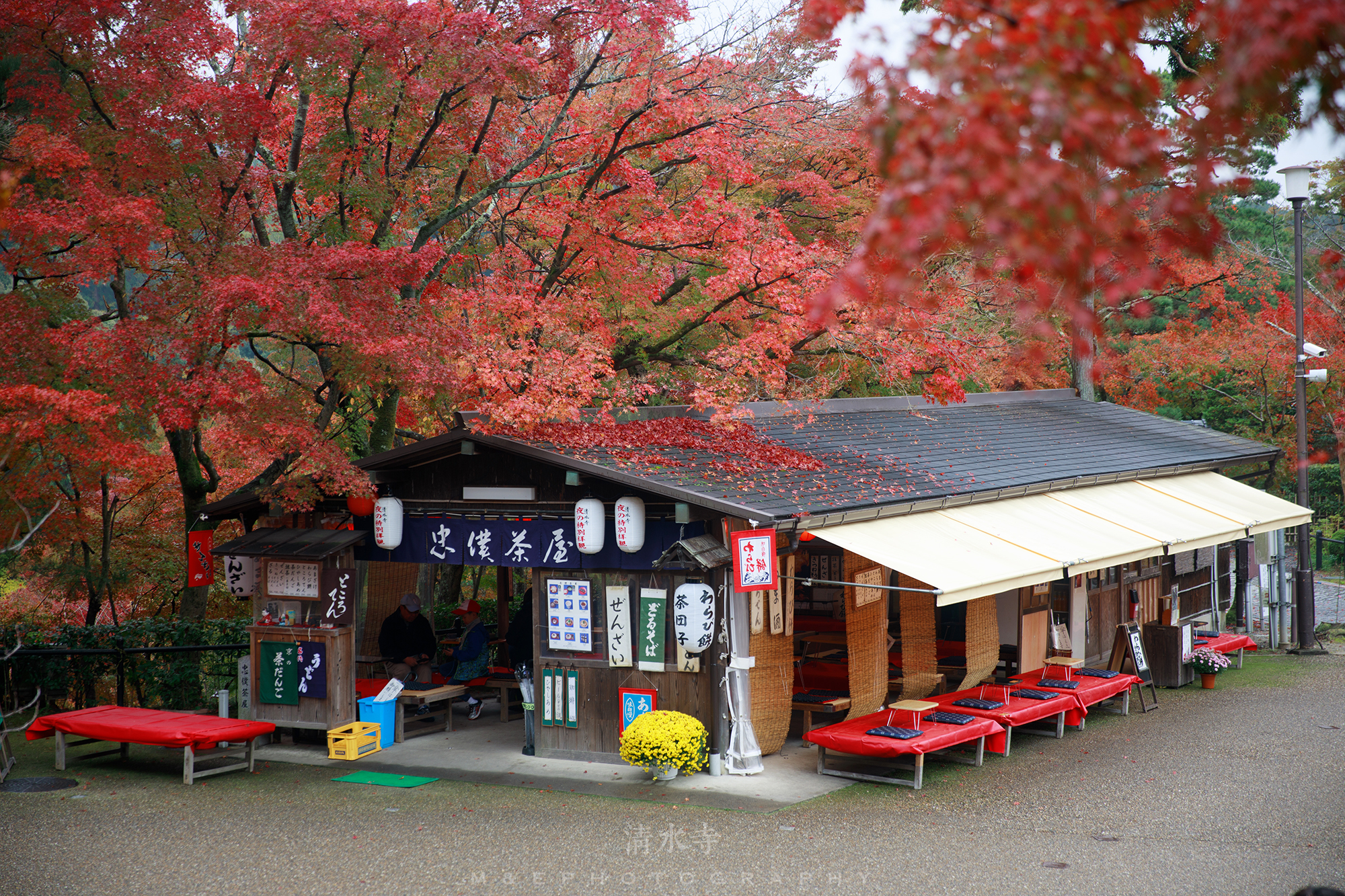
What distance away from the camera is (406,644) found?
13125mm

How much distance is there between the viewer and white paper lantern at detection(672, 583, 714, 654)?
32.8 feet

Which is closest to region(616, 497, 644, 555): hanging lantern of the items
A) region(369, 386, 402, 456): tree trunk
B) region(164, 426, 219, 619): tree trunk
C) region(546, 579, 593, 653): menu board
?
region(546, 579, 593, 653): menu board

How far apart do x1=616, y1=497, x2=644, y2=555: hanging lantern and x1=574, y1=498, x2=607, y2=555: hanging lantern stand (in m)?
0.20

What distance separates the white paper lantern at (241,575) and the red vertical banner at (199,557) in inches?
27.4

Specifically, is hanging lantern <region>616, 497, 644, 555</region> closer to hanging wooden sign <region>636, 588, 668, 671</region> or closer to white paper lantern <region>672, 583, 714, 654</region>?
hanging wooden sign <region>636, 588, 668, 671</region>

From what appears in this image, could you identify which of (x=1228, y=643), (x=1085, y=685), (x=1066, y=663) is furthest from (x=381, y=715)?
(x=1228, y=643)

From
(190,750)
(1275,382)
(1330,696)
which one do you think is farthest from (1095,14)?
(1275,382)

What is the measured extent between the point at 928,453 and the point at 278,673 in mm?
8321

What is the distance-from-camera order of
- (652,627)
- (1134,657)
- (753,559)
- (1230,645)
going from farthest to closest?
(1230,645), (1134,657), (652,627), (753,559)

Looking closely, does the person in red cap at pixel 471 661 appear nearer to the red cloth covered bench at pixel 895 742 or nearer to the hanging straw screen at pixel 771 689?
the hanging straw screen at pixel 771 689

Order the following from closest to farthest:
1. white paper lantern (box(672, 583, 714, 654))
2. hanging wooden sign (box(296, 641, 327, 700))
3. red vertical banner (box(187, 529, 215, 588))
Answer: white paper lantern (box(672, 583, 714, 654)) → hanging wooden sign (box(296, 641, 327, 700)) → red vertical banner (box(187, 529, 215, 588))

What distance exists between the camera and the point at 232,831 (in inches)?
352

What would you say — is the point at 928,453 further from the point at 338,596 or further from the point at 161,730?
the point at 161,730

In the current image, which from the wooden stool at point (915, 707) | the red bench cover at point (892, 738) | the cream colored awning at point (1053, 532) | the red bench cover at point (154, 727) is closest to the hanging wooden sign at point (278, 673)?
the red bench cover at point (154, 727)
